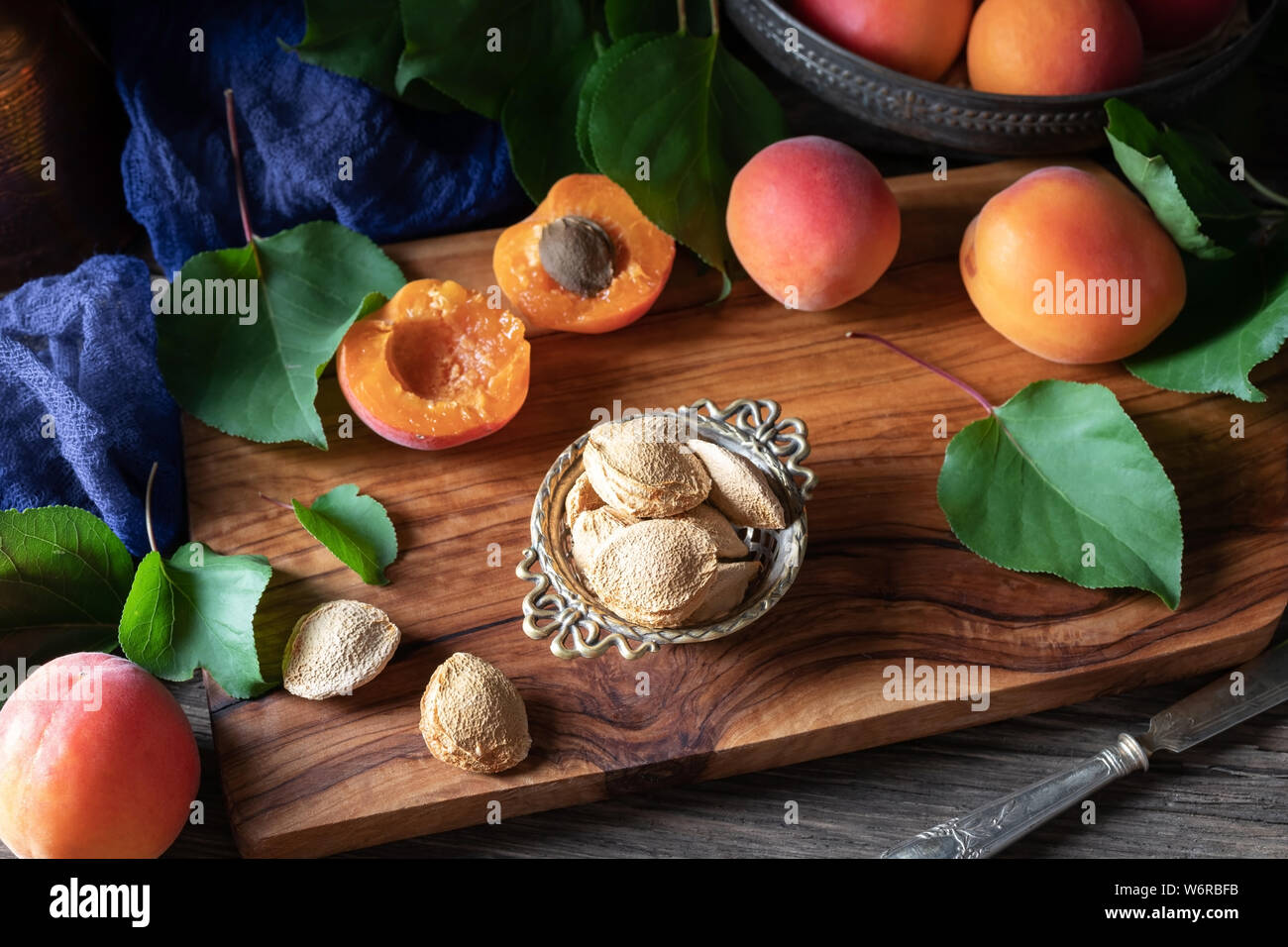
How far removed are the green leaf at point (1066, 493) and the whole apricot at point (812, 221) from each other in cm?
20

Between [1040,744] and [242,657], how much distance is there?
71 centimetres

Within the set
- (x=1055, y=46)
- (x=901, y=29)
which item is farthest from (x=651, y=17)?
(x=1055, y=46)

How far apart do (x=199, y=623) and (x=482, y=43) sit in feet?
2.18

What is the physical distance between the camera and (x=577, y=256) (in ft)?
3.90

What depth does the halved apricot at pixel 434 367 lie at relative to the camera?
1117mm

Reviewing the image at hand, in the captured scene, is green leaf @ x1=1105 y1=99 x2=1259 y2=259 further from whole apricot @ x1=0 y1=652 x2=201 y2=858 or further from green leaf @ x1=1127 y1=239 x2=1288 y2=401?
whole apricot @ x1=0 y1=652 x2=201 y2=858

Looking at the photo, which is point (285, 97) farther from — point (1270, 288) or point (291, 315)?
point (1270, 288)

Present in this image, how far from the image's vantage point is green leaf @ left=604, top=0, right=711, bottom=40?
129cm

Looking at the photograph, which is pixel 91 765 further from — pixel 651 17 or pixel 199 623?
pixel 651 17

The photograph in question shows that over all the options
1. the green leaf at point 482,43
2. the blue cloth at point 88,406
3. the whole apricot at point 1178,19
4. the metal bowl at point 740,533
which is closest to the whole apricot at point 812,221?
the metal bowl at point 740,533

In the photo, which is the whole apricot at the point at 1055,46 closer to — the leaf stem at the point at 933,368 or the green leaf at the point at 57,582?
the leaf stem at the point at 933,368

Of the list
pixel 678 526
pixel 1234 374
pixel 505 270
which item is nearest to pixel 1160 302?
pixel 1234 374

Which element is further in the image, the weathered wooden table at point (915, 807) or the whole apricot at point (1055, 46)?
the whole apricot at point (1055, 46)

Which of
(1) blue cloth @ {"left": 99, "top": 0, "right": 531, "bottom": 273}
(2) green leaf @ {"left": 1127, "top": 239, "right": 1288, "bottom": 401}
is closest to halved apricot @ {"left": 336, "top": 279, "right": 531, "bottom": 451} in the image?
(1) blue cloth @ {"left": 99, "top": 0, "right": 531, "bottom": 273}
